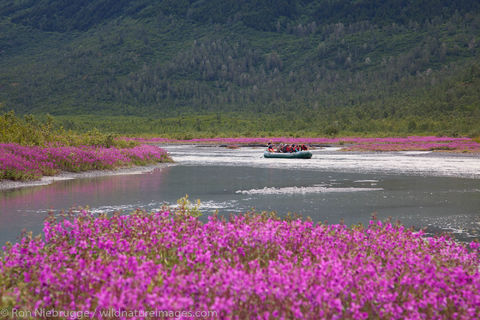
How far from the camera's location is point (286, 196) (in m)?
23.6

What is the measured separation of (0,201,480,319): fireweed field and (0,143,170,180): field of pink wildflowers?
2057cm

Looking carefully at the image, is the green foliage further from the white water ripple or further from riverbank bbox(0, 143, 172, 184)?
the white water ripple

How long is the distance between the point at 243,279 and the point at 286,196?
656 inches

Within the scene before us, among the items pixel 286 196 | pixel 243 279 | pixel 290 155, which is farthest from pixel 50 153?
pixel 243 279

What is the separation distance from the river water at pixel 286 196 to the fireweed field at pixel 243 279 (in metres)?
5.56

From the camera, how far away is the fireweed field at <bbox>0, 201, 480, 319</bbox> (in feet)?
21.3

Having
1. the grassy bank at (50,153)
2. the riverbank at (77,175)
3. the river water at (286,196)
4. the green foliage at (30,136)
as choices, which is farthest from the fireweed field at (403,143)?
the green foliage at (30,136)

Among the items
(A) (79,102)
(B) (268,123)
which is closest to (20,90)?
(A) (79,102)

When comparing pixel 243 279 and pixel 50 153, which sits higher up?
pixel 50 153

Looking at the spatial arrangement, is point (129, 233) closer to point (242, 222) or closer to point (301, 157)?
point (242, 222)

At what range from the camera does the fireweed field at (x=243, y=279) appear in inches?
256

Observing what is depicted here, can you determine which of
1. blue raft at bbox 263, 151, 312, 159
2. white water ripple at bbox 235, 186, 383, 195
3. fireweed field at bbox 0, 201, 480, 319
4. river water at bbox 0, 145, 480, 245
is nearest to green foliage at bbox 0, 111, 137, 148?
river water at bbox 0, 145, 480, 245

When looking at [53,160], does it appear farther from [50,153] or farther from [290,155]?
[290,155]

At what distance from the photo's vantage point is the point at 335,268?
23.9ft
